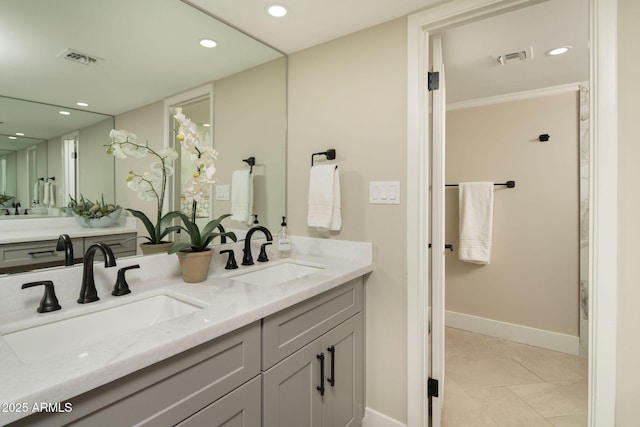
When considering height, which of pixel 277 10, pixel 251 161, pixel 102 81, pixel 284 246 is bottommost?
pixel 284 246

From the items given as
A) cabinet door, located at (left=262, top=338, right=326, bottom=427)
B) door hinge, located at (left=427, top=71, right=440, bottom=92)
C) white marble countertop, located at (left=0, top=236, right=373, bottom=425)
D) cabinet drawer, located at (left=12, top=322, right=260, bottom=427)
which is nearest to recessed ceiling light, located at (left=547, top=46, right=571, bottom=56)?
door hinge, located at (left=427, top=71, right=440, bottom=92)

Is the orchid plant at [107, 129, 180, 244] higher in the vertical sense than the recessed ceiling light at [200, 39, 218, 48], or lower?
lower

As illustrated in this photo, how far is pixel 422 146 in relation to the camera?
5.14ft

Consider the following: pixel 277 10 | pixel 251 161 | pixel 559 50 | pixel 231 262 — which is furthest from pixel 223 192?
pixel 559 50

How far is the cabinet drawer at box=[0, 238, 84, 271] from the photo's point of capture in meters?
1.02

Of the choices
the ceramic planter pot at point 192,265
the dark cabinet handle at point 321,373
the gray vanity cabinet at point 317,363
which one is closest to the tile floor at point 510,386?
the gray vanity cabinet at point 317,363

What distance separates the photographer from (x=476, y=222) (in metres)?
2.92

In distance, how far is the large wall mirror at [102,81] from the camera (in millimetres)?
1043

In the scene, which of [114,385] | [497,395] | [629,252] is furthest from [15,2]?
[497,395]

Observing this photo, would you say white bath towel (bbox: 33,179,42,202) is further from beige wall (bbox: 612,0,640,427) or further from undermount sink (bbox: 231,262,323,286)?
beige wall (bbox: 612,0,640,427)

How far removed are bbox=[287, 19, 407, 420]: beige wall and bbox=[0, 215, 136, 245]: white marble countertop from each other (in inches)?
45.5

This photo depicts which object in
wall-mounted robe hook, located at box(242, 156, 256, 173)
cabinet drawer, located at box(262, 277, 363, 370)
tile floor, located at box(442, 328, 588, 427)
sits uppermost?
wall-mounted robe hook, located at box(242, 156, 256, 173)

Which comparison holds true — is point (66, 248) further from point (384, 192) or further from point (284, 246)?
point (384, 192)

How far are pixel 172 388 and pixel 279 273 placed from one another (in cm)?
100
